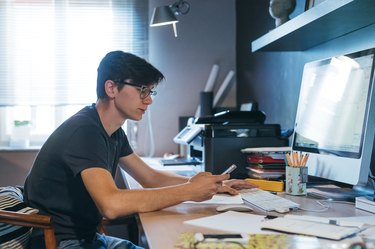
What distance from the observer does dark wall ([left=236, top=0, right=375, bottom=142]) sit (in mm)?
1972

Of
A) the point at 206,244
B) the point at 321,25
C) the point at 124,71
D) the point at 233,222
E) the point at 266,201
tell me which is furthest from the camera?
the point at 321,25

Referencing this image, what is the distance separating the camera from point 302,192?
1633mm

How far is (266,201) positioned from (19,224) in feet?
2.57

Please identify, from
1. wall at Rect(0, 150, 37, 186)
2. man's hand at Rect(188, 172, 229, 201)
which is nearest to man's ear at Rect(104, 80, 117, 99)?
man's hand at Rect(188, 172, 229, 201)

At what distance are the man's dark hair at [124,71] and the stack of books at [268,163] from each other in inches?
23.0

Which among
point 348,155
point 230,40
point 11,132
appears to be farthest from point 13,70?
point 348,155

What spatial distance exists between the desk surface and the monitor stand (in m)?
0.07

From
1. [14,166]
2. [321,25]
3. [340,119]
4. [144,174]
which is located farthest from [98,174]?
[14,166]

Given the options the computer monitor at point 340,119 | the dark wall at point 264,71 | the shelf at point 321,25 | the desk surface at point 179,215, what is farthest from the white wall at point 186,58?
the desk surface at point 179,215

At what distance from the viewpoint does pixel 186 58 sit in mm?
3434

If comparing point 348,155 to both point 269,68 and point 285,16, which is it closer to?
point 285,16

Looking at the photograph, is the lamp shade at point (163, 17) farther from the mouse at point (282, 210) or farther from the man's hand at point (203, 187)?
the mouse at point (282, 210)

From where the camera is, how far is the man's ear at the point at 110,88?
1.58 meters

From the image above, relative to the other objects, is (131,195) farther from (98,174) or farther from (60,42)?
(60,42)
